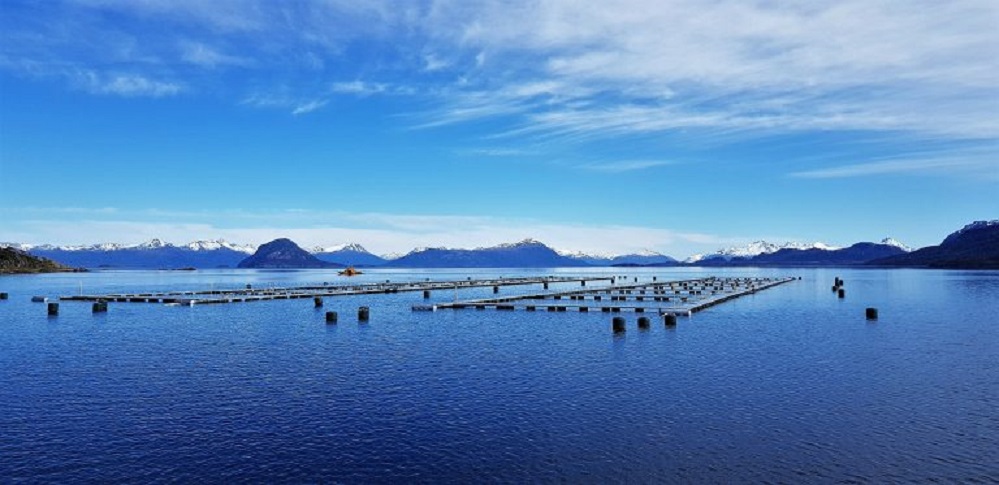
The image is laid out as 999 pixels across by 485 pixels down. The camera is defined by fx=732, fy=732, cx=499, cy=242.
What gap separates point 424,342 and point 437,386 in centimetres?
1487

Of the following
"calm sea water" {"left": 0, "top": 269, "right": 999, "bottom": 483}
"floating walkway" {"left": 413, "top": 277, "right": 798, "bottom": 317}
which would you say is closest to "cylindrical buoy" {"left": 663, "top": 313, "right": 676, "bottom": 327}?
"floating walkway" {"left": 413, "top": 277, "right": 798, "bottom": 317}

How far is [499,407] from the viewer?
78.7 ft

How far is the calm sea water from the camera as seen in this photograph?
17578 millimetres

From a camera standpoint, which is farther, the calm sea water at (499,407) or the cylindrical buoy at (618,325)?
the cylindrical buoy at (618,325)

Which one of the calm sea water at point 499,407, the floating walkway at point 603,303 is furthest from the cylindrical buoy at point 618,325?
the floating walkway at point 603,303

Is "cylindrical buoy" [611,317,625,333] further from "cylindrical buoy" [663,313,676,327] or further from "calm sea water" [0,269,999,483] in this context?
"cylindrical buoy" [663,313,676,327]

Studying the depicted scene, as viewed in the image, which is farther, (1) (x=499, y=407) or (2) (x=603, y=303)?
(2) (x=603, y=303)

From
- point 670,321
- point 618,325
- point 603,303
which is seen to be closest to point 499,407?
point 618,325

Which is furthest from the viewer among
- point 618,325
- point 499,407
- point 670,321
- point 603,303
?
point 603,303

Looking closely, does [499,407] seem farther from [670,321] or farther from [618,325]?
[670,321]

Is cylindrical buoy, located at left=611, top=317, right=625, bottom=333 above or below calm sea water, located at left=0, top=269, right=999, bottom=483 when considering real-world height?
above

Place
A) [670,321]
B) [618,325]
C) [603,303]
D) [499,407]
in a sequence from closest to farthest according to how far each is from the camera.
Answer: [499,407]
[618,325]
[670,321]
[603,303]

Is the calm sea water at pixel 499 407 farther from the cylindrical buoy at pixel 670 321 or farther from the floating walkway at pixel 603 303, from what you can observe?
the floating walkway at pixel 603 303

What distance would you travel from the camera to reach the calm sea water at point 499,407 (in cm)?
1758
